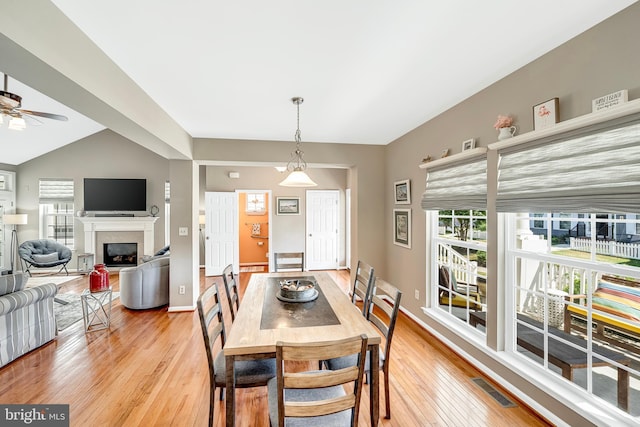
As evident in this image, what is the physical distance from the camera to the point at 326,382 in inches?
48.5

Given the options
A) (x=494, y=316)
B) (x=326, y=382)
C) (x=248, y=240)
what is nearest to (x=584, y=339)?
(x=494, y=316)

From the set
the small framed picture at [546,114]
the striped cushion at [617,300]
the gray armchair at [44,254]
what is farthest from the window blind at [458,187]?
the gray armchair at [44,254]

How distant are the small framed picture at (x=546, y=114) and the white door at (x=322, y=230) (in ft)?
16.1

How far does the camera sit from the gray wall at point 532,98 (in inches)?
58.9

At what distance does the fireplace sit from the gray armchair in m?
0.70

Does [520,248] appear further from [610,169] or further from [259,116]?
[259,116]

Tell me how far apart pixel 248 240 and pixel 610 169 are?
7019mm

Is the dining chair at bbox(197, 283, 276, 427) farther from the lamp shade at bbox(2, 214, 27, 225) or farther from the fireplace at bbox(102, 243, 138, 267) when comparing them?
the lamp shade at bbox(2, 214, 27, 225)

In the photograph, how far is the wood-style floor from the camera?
197 cm

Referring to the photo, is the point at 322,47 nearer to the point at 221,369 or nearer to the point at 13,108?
the point at 221,369

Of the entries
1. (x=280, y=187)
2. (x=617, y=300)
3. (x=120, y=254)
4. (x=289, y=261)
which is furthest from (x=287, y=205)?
(x=617, y=300)

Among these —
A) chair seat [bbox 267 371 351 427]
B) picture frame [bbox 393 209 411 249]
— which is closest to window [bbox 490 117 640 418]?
picture frame [bbox 393 209 411 249]

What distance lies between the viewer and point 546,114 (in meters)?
1.86

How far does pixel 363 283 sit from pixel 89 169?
733 centimetres
